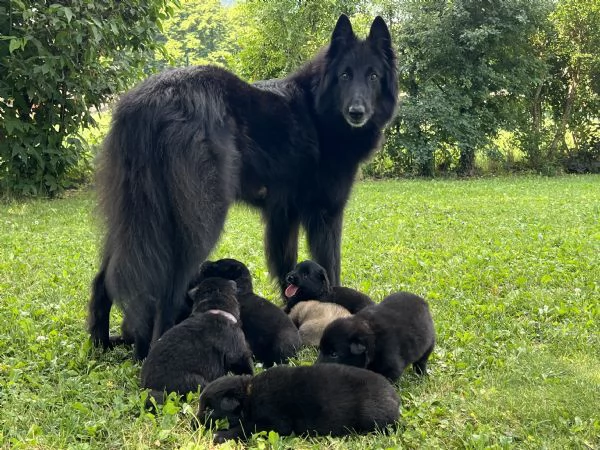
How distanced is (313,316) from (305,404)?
137 cm

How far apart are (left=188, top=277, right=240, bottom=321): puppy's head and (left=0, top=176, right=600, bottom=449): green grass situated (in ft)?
1.64

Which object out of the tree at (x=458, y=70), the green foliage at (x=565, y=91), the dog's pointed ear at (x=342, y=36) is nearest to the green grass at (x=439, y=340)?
the dog's pointed ear at (x=342, y=36)

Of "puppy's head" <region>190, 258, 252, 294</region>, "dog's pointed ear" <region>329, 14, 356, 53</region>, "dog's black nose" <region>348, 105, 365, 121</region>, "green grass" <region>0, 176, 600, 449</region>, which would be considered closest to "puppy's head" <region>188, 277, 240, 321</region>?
"puppy's head" <region>190, 258, 252, 294</region>

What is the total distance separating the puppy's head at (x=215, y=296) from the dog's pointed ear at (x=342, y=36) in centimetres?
208

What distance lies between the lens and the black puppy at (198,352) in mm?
2711

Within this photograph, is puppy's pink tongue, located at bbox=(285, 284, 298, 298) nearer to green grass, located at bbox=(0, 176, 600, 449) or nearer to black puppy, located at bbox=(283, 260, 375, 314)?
black puppy, located at bbox=(283, 260, 375, 314)

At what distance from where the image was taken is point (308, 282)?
4.02 meters

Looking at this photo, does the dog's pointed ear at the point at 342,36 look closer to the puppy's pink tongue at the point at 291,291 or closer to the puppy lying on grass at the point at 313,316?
the puppy's pink tongue at the point at 291,291

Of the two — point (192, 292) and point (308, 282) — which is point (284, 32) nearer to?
point (308, 282)

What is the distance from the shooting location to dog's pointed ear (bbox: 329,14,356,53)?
4.21 m

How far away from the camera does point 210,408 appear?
8.12 ft

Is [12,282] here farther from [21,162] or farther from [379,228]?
[21,162]

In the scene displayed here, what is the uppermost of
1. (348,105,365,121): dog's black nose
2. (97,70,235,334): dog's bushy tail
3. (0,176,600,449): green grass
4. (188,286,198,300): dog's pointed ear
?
(348,105,365,121): dog's black nose

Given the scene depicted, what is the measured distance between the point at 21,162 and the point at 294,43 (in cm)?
965
